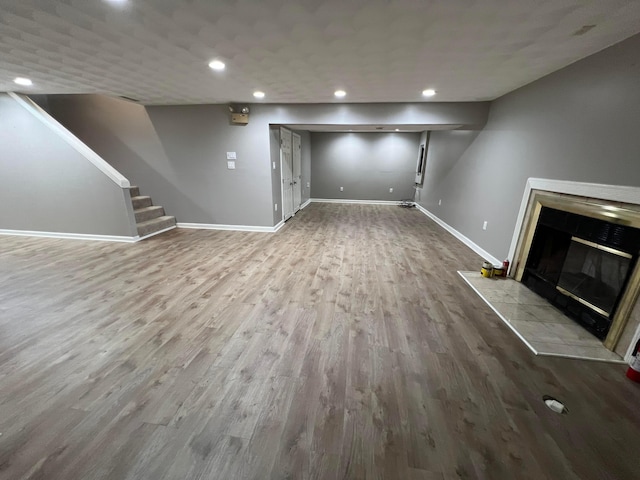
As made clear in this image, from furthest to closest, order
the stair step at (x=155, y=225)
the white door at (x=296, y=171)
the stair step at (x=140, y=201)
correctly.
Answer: the white door at (x=296, y=171) → the stair step at (x=140, y=201) → the stair step at (x=155, y=225)

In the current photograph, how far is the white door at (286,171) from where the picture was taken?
5.52 metres

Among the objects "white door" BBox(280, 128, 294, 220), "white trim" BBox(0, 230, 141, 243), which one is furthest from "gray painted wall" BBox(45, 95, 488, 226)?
"white trim" BBox(0, 230, 141, 243)

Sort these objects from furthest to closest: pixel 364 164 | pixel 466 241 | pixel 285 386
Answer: pixel 364 164, pixel 466 241, pixel 285 386

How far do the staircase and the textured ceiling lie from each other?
2.03m

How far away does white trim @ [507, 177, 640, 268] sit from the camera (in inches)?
75.8

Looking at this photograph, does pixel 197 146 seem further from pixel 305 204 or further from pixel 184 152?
pixel 305 204

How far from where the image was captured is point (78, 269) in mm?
3270

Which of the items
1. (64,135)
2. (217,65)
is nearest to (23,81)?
(64,135)

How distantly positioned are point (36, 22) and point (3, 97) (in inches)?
146

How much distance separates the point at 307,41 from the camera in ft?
6.97

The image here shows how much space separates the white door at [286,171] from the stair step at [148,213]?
2.50 meters

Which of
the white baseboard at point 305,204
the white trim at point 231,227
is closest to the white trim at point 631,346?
the white trim at point 231,227

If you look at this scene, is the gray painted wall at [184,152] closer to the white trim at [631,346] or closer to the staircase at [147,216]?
the staircase at [147,216]

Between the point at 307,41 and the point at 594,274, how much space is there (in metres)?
3.19
